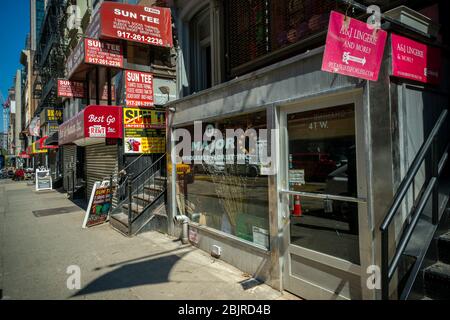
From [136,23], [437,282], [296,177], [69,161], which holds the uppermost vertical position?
[136,23]

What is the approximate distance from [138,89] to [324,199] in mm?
7321

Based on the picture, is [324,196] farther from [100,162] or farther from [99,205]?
[100,162]

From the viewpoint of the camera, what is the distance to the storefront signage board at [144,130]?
29.8 ft

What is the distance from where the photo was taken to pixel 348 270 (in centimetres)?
363

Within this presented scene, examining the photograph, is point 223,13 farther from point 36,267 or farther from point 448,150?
point 36,267

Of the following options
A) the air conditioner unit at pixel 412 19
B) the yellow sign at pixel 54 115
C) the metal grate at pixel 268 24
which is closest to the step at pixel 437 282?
the air conditioner unit at pixel 412 19

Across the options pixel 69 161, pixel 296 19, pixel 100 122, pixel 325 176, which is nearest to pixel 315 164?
pixel 325 176

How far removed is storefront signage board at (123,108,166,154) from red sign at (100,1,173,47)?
2.10 metres

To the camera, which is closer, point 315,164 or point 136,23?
point 315,164

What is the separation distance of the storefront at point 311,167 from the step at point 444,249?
61 cm

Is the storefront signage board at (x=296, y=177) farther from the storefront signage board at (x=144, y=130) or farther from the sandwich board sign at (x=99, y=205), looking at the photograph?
the sandwich board sign at (x=99, y=205)

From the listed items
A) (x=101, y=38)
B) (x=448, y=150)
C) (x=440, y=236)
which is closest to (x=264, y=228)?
(x=440, y=236)

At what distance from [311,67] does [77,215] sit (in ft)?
32.2

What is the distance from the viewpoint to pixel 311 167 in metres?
4.28
